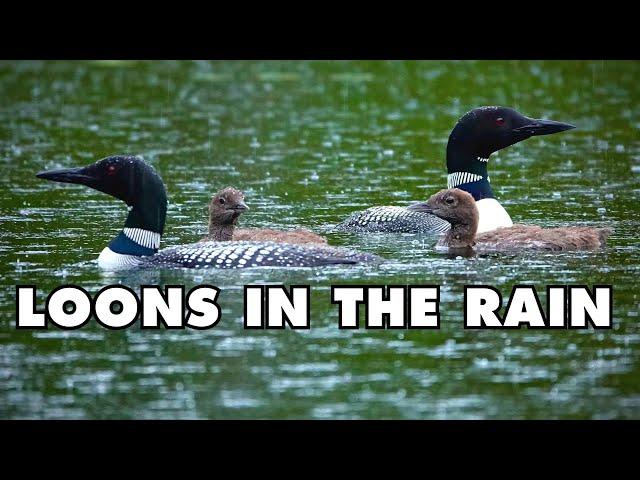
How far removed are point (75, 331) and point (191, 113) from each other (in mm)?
10786

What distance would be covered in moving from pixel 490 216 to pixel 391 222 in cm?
76

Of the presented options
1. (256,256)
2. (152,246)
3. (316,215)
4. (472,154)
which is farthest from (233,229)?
(472,154)

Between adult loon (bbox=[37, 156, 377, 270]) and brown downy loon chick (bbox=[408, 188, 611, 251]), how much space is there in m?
0.90

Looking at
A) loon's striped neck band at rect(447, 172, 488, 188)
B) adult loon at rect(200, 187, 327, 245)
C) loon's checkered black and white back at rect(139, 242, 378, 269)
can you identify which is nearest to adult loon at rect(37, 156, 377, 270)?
loon's checkered black and white back at rect(139, 242, 378, 269)

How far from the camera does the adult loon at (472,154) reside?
40.8 ft

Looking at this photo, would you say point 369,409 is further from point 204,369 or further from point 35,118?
point 35,118

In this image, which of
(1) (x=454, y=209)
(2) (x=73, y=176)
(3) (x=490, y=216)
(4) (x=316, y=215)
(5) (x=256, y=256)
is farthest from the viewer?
(4) (x=316, y=215)

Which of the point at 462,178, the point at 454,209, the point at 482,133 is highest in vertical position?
the point at 482,133

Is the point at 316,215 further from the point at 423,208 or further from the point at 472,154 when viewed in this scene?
the point at 423,208

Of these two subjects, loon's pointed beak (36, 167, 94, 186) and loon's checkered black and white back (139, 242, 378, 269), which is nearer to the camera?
loon's checkered black and white back (139, 242, 378, 269)

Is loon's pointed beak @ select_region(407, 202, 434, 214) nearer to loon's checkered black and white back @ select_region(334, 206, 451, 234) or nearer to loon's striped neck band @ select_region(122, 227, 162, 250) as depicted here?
loon's checkered black and white back @ select_region(334, 206, 451, 234)

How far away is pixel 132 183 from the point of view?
10.9 m

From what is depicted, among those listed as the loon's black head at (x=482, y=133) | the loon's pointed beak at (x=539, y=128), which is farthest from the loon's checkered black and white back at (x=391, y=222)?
the loon's pointed beak at (x=539, y=128)

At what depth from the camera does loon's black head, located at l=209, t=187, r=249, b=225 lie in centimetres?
1125
